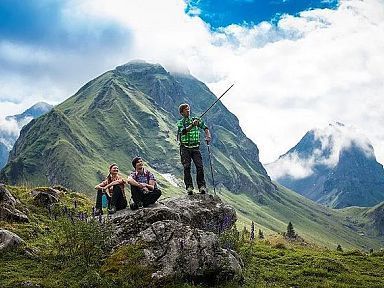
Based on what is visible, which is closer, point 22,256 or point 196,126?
point 22,256

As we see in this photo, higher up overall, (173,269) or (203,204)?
(203,204)

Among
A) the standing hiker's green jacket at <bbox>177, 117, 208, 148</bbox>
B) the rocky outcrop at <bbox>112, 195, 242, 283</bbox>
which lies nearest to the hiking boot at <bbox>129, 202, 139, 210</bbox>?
the rocky outcrop at <bbox>112, 195, 242, 283</bbox>

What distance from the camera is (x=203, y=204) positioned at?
20203 millimetres

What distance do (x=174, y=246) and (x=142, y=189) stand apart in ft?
13.1

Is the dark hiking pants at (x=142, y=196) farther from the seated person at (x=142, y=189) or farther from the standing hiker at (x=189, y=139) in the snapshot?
the standing hiker at (x=189, y=139)

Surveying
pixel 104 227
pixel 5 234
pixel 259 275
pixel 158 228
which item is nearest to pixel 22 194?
pixel 5 234

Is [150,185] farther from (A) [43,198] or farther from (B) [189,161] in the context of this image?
(A) [43,198]

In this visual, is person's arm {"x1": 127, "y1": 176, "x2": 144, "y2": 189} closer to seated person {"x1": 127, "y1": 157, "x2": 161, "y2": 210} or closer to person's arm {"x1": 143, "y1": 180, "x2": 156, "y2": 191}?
seated person {"x1": 127, "y1": 157, "x2": 161, "y2": 210}

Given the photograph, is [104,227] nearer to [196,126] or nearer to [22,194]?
[196,126]

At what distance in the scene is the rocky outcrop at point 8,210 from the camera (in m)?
20.5

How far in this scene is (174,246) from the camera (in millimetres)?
15070

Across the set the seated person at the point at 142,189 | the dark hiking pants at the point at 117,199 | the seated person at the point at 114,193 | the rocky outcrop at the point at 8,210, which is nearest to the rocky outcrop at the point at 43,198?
the rocky outcrop at the point at 8,210

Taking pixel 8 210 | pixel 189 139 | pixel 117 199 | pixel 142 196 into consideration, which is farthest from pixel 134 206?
pixel 8 210

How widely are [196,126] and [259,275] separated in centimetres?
732
